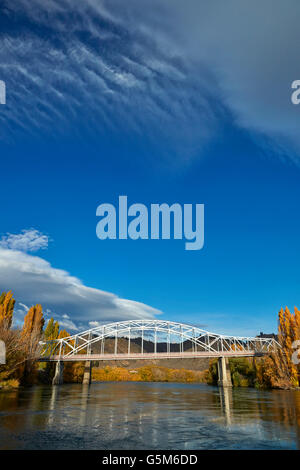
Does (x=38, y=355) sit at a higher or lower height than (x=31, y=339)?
lower

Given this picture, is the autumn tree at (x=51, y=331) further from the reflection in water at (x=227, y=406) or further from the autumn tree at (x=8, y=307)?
the reflection in water at (x=227, y=406)

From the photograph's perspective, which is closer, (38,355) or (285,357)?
(285,357)

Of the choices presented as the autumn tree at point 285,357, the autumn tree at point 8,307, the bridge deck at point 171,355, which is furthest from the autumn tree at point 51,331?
the autumn tree at point 285,357

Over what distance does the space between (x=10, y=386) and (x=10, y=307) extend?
62.1 ft

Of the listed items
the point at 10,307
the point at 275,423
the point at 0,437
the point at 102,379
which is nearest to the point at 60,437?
the point at 0,437

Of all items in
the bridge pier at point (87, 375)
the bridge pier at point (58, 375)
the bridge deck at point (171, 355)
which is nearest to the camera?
the bridge pier at point (58, 375)

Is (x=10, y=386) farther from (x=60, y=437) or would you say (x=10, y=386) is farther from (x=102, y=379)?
(x=102, y=379)

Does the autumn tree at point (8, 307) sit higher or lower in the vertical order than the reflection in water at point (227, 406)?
higher

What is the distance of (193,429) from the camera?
17297mm

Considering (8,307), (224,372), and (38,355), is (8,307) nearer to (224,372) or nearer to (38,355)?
(38,355)

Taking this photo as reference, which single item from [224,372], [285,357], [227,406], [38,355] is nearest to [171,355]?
[224,372]

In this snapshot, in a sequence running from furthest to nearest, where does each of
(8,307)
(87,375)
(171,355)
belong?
(87,375), (171,355), (8,307)

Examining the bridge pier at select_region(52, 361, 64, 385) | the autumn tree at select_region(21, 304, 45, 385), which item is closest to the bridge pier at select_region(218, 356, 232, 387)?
the bridge pier at select_region(52, 361, 64, 385)

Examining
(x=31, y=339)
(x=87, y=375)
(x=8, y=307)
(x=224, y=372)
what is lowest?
(x=87, y=375)
